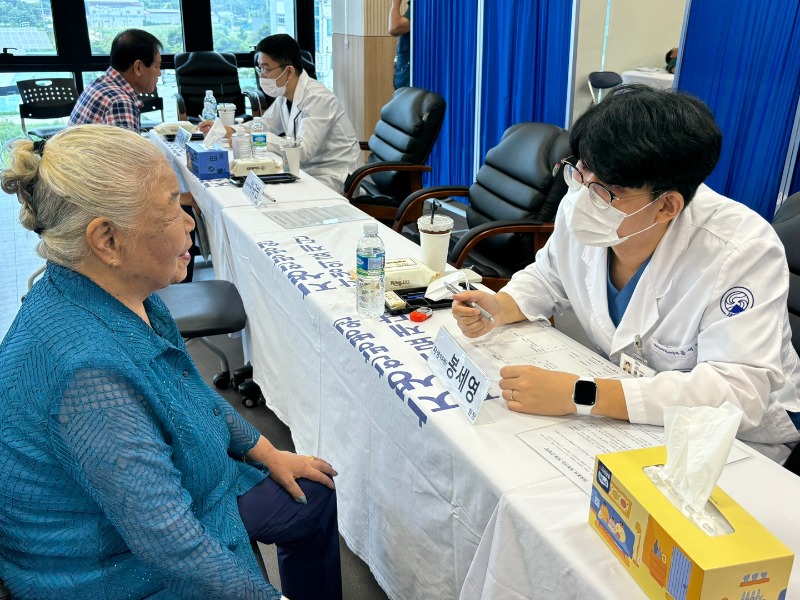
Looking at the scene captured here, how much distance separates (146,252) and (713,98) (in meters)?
2.69

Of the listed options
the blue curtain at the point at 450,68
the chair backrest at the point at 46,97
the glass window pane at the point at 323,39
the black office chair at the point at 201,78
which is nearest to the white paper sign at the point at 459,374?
the blue curtain at the point at 450,68

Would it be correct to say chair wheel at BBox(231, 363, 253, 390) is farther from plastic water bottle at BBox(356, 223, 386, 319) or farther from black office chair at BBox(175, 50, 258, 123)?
black office chair at BBox(175, 50, 258, 123)

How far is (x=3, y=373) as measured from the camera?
968mm

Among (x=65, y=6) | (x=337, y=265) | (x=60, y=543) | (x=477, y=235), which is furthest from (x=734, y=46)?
(x=65, y=6)

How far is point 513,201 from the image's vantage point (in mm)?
2650

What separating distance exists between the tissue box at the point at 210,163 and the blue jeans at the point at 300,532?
184cm

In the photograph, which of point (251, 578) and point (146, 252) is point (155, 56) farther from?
point (251, 578)

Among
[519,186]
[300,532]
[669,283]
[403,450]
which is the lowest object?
[300,532]

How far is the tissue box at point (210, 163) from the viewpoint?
9.36ft

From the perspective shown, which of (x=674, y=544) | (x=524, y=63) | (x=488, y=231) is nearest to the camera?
(x=674, y=544)

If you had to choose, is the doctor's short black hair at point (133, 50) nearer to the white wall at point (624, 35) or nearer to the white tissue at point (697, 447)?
the white wall at point (624, 35)

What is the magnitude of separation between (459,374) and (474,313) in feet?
0.79

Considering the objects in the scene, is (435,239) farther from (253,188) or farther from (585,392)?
(253,188)

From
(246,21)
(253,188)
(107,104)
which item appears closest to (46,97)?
(246,21)
